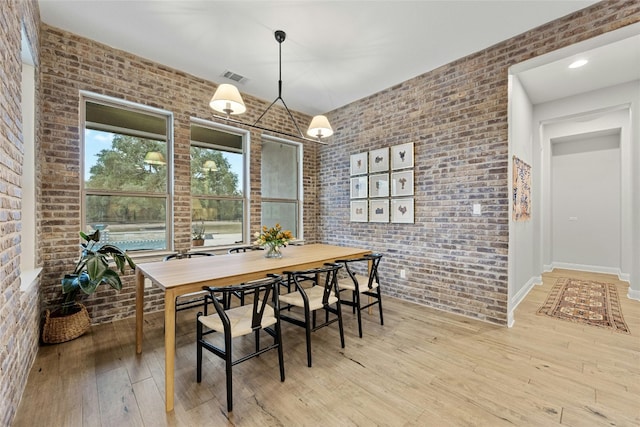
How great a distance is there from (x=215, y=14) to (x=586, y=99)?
5.46 metres

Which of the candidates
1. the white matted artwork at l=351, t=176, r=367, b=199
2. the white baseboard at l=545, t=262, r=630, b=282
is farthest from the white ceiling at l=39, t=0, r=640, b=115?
the white baseboard at l=545, t=262, r=630, b=282

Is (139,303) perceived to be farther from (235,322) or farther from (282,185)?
(282,185)

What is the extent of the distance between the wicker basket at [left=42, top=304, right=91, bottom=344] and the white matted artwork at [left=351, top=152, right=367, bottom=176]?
13.0ft

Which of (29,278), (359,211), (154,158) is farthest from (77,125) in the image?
(359,211)

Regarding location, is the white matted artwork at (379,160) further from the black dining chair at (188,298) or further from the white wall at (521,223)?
the black dining chair at (188,298)

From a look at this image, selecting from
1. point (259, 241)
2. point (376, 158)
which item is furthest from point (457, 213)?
point (259, 241)

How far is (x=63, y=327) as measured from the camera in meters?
2.61

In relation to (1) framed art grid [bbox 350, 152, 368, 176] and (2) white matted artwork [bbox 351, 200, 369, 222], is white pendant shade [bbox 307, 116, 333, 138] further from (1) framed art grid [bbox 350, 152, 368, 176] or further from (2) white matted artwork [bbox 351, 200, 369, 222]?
(2) white matted artwork [bbox 351, 200, 369, 222]

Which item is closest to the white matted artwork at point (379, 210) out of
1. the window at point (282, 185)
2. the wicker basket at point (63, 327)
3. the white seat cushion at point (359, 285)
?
the white seat cushion at point (359, 285)

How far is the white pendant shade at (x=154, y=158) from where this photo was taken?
354cm

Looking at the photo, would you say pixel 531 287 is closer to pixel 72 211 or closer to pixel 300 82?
pixel 300 82

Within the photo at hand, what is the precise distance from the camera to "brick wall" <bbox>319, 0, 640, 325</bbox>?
2.94 meters

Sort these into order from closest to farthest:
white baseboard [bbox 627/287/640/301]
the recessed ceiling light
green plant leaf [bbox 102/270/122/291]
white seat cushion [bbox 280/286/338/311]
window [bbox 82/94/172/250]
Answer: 1. white seat cushion [bbox 280/286/338/311]
2. green plant leaf [bbox 102/270/122/291]
3. window [bbox 82/94/172/250]
4. the recessed ceiling light
5. white baseboard [bbox 627/287/640/301]

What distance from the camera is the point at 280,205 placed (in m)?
5.08
